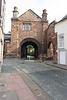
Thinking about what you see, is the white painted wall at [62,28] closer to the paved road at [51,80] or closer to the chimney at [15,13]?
the paved road at [51,80]

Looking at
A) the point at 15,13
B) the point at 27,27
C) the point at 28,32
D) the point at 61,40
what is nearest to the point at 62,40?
the point at 61,40

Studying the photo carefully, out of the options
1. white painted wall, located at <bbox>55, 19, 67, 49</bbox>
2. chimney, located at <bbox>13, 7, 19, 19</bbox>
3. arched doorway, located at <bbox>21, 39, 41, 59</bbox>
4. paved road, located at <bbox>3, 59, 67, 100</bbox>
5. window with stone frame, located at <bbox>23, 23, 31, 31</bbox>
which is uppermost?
chimney, located at <bbox>13, 7, 19, 19</bbox>

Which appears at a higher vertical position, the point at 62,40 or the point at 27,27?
the point at 27,27

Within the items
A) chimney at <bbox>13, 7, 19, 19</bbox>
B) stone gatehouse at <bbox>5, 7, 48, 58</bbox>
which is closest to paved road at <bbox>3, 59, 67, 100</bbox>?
stone gatehouse at <bbox>5, 7, 48, 58</bbox>

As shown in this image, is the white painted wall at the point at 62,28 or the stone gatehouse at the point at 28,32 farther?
the stone gatehouse at the point at 28,32

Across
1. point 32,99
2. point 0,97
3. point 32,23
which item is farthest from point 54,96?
point 32,23

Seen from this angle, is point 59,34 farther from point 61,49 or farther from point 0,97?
point 0,97

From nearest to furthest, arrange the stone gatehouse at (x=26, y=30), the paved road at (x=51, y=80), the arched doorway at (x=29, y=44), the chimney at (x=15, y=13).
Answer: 1. the paved road at (x=51, y=80)
2. the stone gatehouse at (x=26, y=30)
3. the chimney at (x=15, y=13)
4. the arched doorway at (x=29, y=44)

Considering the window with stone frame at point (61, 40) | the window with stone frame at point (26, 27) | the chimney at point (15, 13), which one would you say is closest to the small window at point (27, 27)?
the window with stone frame at point (26, 27)

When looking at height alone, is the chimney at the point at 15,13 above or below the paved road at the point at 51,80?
above

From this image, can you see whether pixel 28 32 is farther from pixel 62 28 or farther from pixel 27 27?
pixel 62 28

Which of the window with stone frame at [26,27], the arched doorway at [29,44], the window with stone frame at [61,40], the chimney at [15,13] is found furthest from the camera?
the arched doorway at [29,44]

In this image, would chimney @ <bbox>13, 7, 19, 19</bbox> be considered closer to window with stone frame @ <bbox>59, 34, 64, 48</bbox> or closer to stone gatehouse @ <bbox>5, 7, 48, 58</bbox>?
stone gatehouse @ <bbox>5, 7, 48, 58</bbox>

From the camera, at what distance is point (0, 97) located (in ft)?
13.0
